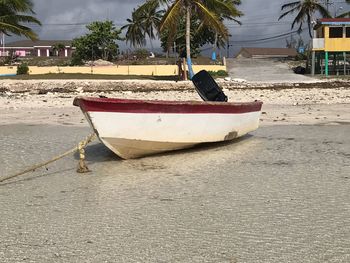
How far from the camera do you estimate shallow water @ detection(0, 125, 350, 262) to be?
14.1 ft

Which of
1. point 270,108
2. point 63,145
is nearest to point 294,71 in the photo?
point 270,108

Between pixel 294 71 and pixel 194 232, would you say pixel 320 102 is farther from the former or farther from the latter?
pixel 294 71

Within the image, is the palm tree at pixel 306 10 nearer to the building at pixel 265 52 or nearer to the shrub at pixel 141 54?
the shrub at pixel 141 54

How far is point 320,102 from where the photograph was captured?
725 inches

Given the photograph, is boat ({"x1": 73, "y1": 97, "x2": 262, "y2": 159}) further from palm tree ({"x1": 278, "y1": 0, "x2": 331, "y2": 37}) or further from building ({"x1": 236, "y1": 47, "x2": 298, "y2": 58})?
building ({"x1": 236, "y1": 47, "x2": 298, "y2": 58})

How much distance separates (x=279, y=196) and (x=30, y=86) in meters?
23.8

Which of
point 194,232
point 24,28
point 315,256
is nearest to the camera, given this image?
point 315,256

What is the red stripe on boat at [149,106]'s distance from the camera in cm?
743

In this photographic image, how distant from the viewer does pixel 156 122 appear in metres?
8.17

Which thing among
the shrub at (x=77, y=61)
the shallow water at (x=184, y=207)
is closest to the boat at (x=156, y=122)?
the shallow water at (x=184, y=207)

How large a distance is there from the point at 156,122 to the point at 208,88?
2.75m

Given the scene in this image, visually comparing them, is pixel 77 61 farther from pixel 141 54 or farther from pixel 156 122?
pixel 156 122

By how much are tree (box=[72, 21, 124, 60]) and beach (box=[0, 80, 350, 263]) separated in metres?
41.1

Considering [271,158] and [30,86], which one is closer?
[271,158]
